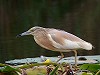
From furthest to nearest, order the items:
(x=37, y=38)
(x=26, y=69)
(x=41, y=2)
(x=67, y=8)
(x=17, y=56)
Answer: (x=41, y=2), (x=67, y=8), (x=17, y=56), (x=37, y=38), (x=26, y=69)

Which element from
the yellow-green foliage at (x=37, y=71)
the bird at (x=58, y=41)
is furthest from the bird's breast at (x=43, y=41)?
the yellow-green foliage at (x=37, y=71)

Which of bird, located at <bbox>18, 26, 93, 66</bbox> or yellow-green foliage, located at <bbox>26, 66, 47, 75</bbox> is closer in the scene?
yellow-green foliage, located at <bbox>26, 66, 47, 75</bbox>

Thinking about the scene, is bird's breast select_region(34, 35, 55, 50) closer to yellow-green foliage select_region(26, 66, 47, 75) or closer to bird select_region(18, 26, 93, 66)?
bird select_region(18, 26, 93, 66)

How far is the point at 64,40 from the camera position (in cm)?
341

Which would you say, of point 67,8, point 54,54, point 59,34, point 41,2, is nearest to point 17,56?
point 54,54

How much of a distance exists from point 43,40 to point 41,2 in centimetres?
2566

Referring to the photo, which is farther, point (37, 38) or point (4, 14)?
point (4, 14)

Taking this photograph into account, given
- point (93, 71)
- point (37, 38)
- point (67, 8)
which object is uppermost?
point (37, 38)

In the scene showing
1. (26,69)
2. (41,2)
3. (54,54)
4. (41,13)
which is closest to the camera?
(26,69)

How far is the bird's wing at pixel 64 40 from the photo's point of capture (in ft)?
11.1

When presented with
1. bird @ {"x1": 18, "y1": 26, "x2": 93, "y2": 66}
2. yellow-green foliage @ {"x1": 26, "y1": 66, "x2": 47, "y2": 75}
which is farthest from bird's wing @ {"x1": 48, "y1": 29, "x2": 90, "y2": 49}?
yellow-green foliage @ {"x1": 26, "y1": 66, "x2": 47, "y2": 75}

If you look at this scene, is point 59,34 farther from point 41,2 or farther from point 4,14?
point 41,2

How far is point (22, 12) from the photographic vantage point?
78.4 ft

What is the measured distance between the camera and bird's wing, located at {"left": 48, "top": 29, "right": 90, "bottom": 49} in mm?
3381
